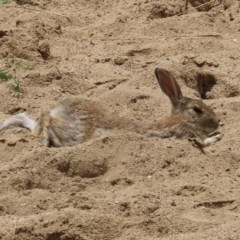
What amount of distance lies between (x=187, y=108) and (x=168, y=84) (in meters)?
0.28

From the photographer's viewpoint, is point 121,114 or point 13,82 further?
point 13,82

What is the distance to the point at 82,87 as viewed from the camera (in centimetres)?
930

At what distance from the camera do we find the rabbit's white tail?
820cm

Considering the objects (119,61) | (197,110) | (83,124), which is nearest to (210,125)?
(197,110)

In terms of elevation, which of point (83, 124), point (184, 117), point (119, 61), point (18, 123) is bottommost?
point (119, 61)

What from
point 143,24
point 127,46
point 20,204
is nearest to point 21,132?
point 20,204

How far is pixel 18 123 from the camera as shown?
8.22m

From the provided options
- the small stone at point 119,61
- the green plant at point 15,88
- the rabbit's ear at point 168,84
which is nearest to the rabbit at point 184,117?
the rabbit's ear at point 168,84

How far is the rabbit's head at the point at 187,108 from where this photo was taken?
862cm

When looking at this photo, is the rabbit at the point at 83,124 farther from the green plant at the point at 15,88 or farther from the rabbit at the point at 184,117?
the green plant at the point at 15,88

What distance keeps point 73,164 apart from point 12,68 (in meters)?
2.44

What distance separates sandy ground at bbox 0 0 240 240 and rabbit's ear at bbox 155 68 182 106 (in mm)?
163

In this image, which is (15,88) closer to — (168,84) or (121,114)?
(121,114)

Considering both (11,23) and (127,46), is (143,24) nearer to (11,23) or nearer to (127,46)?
(127,46)
